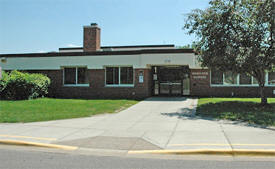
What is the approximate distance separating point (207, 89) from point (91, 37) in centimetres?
1060

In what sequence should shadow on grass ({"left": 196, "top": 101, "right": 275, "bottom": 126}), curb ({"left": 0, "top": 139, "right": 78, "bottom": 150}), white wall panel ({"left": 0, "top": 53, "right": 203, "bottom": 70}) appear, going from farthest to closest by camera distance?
white wall panel ({"left": 0, "top": 53, "right": 203, "bottom": 70}) < shadow on grass ({"left": 196, "top": 101, "right": 275, "bottom": 126}) < curb ({"left": 0, "top": 139, "right": 78, "bottom": 150})

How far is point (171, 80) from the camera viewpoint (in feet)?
66.5

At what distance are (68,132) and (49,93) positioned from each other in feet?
42.4

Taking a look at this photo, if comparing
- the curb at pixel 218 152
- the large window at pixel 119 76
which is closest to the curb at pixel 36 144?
the curb at pixel 218 152

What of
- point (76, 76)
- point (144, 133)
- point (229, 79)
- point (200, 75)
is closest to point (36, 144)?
point (144, 133)

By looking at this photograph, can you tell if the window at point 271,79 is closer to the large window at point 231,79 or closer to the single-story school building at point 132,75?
the single-story school building at point 132,75

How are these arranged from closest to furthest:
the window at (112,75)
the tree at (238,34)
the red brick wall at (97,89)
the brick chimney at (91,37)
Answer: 1. the tree at (238,34)
2. the red brick wall at (97,89)
3. the window at (112,75)
4. the brick chimney at (91,37)

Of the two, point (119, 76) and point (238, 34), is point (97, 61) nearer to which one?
point (119, 76)

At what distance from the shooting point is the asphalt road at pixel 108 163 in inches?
207

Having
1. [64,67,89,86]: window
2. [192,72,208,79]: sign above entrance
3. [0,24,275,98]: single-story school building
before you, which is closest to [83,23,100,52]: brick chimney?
[0,24,275,98]: single-story school building

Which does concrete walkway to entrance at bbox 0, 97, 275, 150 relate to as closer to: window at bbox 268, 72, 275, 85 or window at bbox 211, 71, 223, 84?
window at bbox 211, 71, 223, 84

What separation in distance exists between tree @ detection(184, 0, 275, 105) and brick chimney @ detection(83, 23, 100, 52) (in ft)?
35.3

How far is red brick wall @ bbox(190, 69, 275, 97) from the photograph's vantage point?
756 inches

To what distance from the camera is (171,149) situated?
639 centimetres
